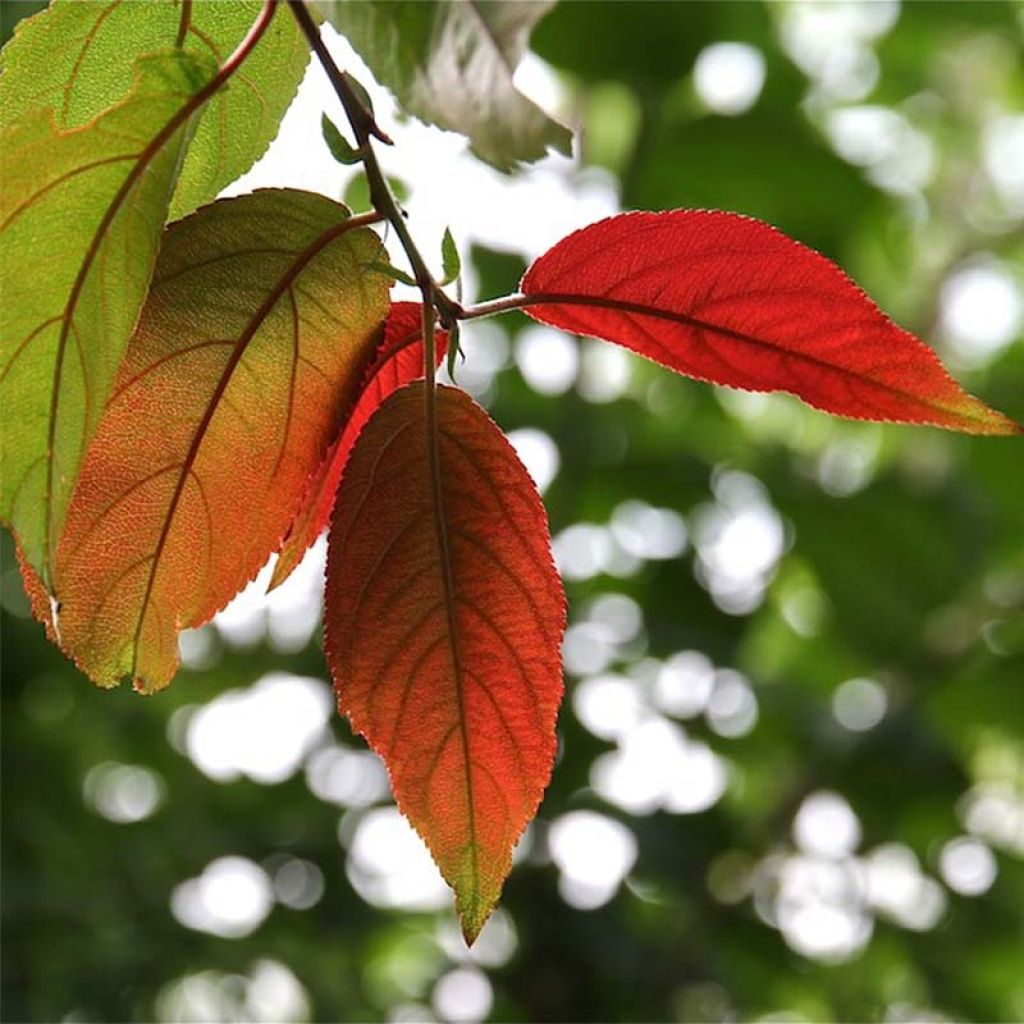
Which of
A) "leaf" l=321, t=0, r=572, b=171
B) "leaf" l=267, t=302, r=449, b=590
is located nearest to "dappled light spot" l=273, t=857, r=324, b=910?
"leaf" l=267, t=302, r=449, b=590

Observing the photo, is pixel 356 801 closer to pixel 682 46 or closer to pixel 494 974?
pixel 494 974

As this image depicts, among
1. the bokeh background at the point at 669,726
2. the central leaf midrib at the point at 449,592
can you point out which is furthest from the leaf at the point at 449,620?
the bokeh background at the point at 669,726

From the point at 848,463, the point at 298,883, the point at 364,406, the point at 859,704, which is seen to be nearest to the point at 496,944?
the point at 298,883

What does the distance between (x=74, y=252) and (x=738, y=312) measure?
12 cm

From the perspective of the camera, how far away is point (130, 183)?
0.25 metres

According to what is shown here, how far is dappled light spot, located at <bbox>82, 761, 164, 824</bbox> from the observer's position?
129cm

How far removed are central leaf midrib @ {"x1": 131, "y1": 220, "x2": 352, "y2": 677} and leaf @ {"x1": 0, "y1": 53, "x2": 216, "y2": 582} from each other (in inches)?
1.4

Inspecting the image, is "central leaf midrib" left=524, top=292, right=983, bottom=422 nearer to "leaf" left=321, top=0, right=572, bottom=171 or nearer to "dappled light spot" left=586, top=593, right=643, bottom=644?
"leaf" left=321, top=0, right=572, bottom=171

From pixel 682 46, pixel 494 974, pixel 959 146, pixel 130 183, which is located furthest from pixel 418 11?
pixel 959 146

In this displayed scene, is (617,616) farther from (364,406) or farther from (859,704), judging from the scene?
(364,406)

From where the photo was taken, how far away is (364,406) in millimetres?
325

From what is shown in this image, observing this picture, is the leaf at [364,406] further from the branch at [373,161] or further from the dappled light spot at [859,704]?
the dappled light spot at [859,704]

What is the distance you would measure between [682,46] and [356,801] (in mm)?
651

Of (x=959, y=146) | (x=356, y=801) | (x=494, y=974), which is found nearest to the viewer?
(x=494, y=974)
